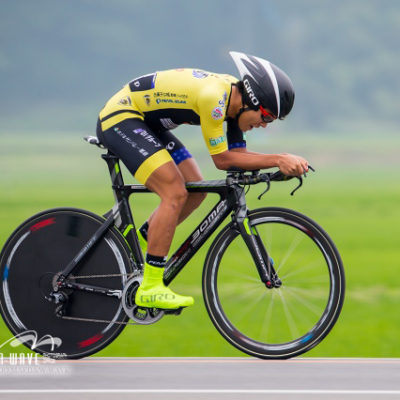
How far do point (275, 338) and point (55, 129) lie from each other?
106340 mm

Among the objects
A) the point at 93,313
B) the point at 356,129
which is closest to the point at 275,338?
the point at 93,313

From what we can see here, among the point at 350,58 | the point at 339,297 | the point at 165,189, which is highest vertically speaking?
the point at 165,189

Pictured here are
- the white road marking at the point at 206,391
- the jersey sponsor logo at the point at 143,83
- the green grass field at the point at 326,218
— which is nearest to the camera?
the white road marking at the point at 206,391

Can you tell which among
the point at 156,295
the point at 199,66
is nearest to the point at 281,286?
the point at 156,295

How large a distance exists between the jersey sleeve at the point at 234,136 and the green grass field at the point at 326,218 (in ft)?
6.04

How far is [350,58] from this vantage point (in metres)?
123

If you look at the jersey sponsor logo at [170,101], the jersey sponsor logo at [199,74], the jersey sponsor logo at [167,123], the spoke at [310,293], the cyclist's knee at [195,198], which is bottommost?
the spoke at [310,293]

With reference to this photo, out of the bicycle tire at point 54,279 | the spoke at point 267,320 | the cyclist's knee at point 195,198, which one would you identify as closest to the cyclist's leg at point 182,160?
the cyclist's knee at point 195,198

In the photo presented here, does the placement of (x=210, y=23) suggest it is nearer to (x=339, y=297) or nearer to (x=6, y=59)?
(x=6, y=59)

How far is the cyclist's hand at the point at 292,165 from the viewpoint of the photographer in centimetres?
554

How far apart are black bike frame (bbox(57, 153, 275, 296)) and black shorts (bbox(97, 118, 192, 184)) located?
140 millimetres

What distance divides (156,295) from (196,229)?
1.66 ft

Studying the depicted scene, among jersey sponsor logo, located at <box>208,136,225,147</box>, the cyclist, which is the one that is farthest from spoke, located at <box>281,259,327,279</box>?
jersey sponsor logo, located at <box>208,136,225,147</box>

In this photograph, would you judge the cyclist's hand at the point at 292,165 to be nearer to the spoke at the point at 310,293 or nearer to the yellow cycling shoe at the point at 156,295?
the spoke at the point at 310,293
